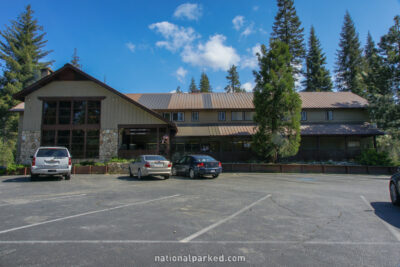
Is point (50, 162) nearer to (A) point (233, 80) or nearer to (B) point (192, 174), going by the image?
(B) point (192, 174)

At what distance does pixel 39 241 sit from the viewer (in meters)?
4.08

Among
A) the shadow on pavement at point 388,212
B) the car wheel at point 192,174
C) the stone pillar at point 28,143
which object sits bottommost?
the shadow on pavement at point 388,212

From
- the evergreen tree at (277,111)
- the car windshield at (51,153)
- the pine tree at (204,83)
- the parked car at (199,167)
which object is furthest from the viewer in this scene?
the pine tree at (204,83)

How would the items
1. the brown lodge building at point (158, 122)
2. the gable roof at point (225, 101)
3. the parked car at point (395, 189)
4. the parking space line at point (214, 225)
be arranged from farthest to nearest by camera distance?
1. the gable roof at point (225, 101)
2. the brown lodge building at point (158, 122)
3. the parked car at point (395, 189)
4. the parking space line at point (214, 225)

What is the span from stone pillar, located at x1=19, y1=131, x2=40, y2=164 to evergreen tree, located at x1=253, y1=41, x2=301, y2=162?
755 inches

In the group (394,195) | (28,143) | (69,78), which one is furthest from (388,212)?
(28,143)

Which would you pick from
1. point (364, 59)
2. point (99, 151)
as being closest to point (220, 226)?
point (99, 151)

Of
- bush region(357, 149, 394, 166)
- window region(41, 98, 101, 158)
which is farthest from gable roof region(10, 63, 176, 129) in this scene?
bush region(357, 149, 394, 166)

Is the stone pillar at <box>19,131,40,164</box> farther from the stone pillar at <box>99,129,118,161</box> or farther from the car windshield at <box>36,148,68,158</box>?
the car windshield at <box>36,148,68,158</box>

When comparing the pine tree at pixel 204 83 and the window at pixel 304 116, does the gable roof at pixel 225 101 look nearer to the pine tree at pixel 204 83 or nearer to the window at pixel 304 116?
the window at pixel 304 116

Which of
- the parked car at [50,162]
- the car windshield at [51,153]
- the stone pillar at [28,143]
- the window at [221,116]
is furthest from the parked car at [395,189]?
the stone pillar at [28,143]

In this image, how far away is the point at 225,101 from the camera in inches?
1118

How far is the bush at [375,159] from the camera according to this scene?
19.7 meters

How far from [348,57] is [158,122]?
151 ft
